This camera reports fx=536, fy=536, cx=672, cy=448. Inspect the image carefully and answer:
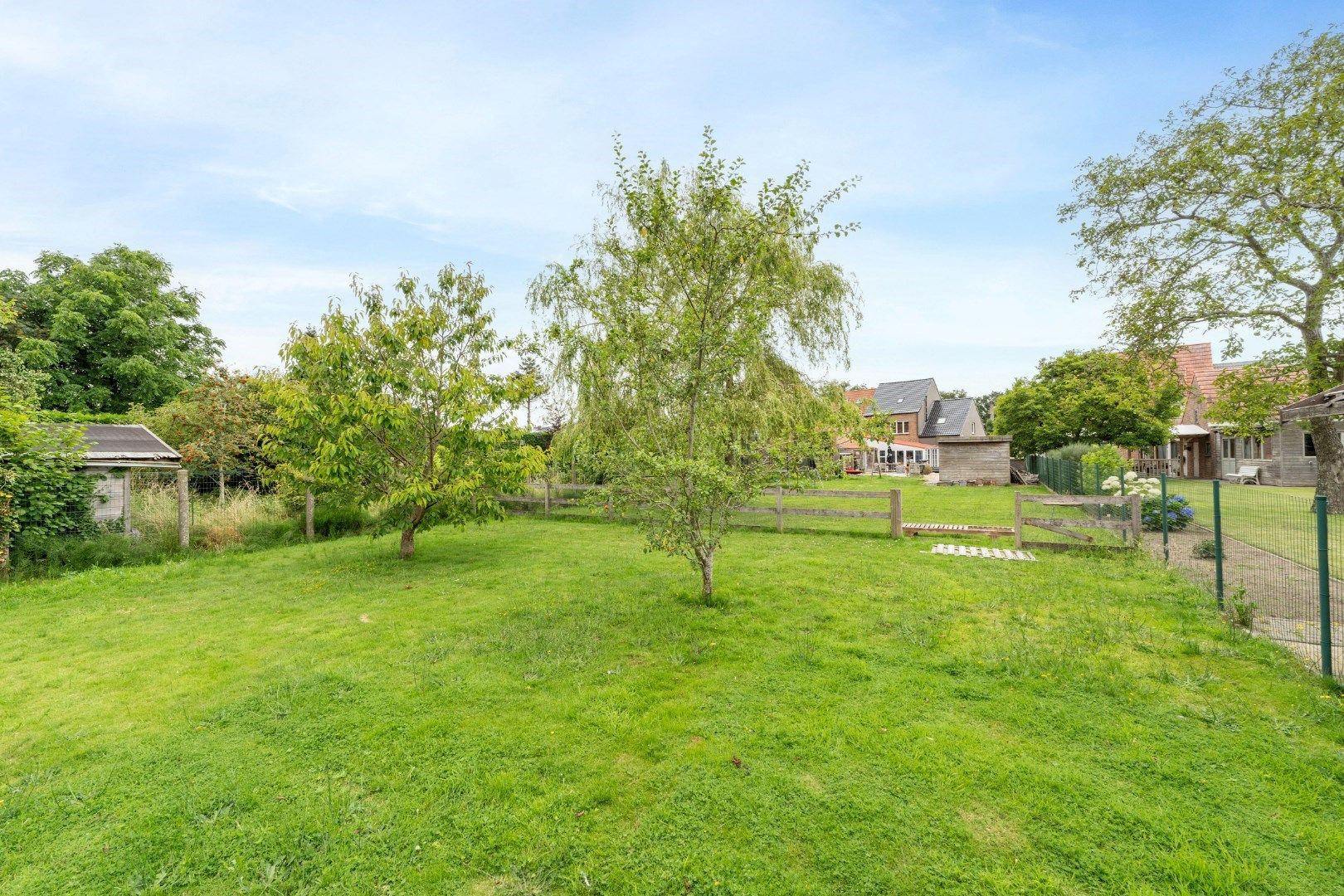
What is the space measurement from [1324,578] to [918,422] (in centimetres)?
4233

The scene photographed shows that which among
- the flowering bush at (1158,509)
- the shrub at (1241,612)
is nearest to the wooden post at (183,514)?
the shrub at (1241,612)

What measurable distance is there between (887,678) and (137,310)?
1413 inches

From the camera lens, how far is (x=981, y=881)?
2.31 m

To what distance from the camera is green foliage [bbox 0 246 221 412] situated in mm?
23094

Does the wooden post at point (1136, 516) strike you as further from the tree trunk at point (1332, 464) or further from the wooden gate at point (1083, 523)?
the tree trunk at point (1332, 464)

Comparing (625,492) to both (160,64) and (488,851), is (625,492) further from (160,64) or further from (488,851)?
(160,64)

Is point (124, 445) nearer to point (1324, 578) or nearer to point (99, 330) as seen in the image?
point (1324, 578)

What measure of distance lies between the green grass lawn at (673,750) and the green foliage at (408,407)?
117 inches

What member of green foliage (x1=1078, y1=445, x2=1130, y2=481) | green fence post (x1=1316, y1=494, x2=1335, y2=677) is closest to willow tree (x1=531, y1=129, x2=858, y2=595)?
green fence post (x1=1316, y1=494, x2=1335, y2=677)

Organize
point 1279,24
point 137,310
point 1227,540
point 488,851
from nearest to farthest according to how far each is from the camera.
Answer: point 488,851 → point 1227,540 → point 1279,24 → point 137,310

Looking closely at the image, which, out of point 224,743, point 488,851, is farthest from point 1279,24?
point 224,743

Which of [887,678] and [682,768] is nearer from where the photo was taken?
[682,768]

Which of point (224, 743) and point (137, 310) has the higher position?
point (137, 310)

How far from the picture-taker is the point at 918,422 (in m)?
43.8
